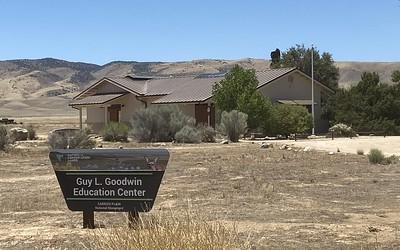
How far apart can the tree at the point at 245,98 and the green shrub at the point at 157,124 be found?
4.74m

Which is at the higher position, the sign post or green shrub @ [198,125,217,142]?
the sign post

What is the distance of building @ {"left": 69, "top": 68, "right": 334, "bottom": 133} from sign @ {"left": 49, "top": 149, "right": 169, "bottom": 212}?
145 feet

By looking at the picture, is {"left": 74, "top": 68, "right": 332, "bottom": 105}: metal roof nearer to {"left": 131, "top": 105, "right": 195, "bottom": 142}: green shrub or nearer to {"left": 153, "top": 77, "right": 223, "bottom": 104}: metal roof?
{"left": 153, "top": 77, "right": 223, "bottom": 104}: metal roof

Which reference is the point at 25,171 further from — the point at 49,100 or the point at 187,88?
the point at 49,100

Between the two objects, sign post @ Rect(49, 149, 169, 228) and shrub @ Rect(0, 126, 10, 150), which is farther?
shrub @ Rect(0, 126, 10, 150)

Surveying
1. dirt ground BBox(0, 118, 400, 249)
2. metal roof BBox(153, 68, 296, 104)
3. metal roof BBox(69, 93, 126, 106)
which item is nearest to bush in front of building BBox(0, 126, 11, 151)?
dirt ground BBox(0, 118, 400, 249)

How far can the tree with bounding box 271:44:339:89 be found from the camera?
77.7 metres

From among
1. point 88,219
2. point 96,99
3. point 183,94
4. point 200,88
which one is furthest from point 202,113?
point 88,219

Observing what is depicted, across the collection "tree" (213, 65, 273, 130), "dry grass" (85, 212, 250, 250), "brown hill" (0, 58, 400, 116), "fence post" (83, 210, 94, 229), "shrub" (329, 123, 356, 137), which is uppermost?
"brown hill" (0, 58, 400, 116)

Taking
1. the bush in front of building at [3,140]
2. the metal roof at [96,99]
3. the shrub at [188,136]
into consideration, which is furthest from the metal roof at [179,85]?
the bush in front of building at [3,140]

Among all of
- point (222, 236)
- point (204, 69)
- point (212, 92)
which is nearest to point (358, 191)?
point (222, 236)

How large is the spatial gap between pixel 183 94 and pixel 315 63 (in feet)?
79.3

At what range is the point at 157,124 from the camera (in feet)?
151

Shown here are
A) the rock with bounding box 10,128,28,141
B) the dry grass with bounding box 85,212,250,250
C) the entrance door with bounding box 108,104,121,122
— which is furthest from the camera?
the entrance door with bounding box 108,104,121,122
